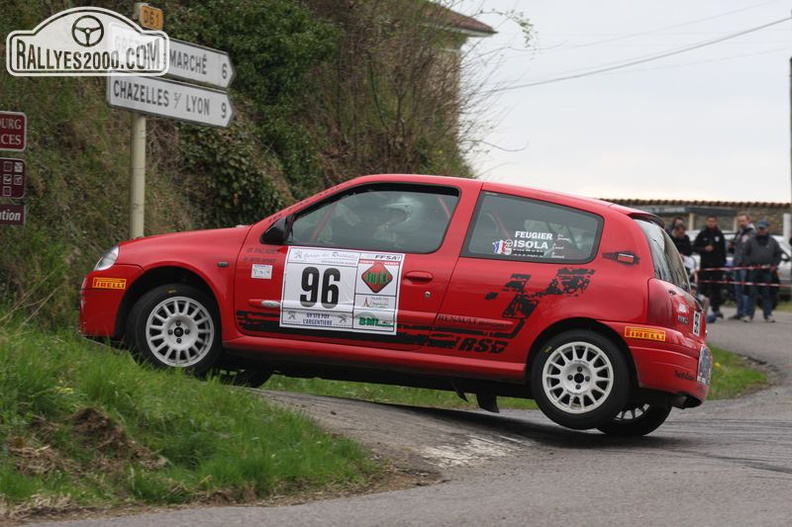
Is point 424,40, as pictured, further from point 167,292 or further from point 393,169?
point 167,292

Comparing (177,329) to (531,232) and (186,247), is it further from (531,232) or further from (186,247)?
(531,232)

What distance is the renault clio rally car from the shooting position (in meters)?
9.31

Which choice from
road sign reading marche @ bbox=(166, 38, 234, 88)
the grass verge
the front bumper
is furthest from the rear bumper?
road sign reading marche @ bbox=(166, 38, 234, 88)

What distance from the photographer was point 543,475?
7.79m

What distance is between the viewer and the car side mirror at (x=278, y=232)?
390 inches

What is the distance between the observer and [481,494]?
23.1 ft

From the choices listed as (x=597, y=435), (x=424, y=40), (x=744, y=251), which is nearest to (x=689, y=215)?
(x=744, y=251)

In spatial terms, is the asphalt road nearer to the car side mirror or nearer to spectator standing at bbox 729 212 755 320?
the car side mirror

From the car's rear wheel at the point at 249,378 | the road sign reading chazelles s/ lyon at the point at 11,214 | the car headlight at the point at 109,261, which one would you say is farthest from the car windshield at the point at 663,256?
the road sign reading chazelles s/ lyon at the point at 11,214

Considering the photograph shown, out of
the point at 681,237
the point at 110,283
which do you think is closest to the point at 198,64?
the point at 110,283

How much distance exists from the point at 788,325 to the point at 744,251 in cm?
212

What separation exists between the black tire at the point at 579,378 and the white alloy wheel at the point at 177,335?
246cm

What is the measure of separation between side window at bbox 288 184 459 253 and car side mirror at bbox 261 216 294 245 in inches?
2.3

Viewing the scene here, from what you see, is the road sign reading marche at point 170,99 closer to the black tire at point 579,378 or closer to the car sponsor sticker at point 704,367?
the black tire at point 579,378
